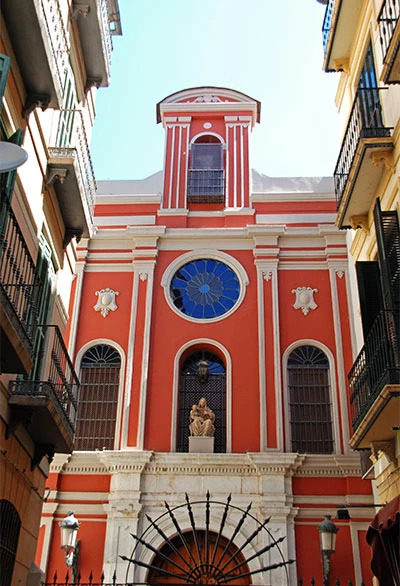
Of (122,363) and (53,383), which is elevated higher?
(122,363)

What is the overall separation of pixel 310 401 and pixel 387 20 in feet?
32.0

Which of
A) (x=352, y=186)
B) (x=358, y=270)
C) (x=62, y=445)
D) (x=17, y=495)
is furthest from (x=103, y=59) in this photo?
(x=17, y=495)

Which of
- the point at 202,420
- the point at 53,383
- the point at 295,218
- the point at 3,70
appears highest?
the point at 295,218

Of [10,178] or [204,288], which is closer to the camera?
[10,178]

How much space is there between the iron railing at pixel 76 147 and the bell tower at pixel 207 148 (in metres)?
8.12

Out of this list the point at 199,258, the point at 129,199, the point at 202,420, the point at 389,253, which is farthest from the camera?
the point at 129,199

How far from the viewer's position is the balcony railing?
1933 centimetres

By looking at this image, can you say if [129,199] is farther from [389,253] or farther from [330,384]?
[389,253]

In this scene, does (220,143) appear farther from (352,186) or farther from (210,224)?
(352,186)

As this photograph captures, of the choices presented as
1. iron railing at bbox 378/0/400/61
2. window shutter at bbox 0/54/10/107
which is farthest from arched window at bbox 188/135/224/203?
window shutter at bbox 0/54/10/107

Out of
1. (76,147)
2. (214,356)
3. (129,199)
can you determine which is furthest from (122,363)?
(76,147)

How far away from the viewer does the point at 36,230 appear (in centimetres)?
883

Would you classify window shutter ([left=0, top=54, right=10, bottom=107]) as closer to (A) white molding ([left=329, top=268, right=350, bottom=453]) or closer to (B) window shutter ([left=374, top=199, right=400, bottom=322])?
(B) window shutter ([left=374, top=199, right=400, bottom=322])

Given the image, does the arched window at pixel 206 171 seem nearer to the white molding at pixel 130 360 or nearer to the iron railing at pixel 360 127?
the white molding at pixel 130 360
